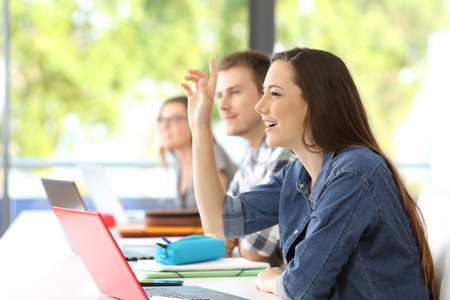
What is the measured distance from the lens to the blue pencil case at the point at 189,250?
1.72 m

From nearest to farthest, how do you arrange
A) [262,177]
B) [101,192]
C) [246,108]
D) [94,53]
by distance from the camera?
[262,177], [246,108], [101,192], [94,53]

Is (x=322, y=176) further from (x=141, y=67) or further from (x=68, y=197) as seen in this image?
(x=141, y=67)

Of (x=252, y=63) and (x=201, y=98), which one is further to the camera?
(x=252, y=63)

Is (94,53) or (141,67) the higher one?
(94,53)

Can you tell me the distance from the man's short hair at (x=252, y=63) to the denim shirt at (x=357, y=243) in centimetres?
111

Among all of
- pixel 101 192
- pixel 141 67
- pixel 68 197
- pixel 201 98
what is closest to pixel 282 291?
pixel 201 98

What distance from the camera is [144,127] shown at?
5.30 meters

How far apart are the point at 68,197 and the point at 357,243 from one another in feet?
3.11

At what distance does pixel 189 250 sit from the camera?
1730 millimetres

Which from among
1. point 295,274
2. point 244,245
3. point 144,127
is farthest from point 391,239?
point 144,127

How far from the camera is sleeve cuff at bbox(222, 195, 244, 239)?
1.75 m

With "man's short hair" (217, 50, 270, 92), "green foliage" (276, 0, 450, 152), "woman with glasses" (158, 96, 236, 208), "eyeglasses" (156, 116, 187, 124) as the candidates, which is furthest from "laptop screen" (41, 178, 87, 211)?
"green foliage" (276, 0, 450, 152)

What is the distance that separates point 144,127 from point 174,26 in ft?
2.91

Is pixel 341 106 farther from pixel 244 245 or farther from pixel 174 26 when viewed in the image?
pixel 174 26
